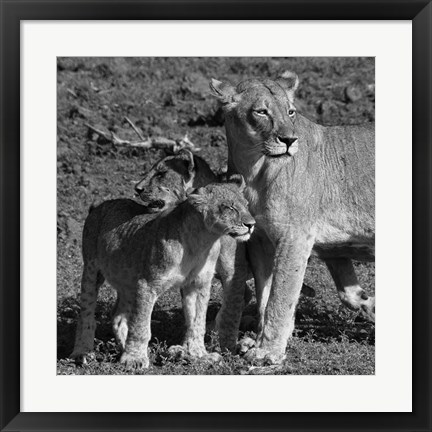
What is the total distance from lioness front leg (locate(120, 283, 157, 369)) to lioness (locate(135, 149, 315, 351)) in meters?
0.89

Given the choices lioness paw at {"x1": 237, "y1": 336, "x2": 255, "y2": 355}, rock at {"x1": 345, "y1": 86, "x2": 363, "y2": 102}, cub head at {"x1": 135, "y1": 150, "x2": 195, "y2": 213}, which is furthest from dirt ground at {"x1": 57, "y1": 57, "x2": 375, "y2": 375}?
cub head at {"x1": 135, "y1": 150, "x2": 195, "y2": 213}

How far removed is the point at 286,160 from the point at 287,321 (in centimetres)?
Answer: 128

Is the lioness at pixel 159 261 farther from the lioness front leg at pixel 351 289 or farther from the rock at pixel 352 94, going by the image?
the rock at pixel 352 94

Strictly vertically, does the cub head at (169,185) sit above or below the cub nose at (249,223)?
above

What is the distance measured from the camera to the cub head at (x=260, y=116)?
32.7 ft

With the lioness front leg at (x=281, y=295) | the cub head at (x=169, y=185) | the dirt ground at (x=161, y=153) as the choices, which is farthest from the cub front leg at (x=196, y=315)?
the cub head at (x=169, y=185)

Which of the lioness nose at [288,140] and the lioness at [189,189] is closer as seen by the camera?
the lioness nose at [288,140]

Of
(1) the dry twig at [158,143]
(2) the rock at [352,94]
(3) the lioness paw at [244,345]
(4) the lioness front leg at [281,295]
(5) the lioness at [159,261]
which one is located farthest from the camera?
(2) the rock at [352,94]

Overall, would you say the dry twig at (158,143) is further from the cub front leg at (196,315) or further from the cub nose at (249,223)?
the cub nose at (249,223)

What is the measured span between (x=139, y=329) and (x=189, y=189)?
1.34 m

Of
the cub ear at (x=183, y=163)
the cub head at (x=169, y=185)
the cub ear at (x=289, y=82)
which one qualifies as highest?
the cub ear at (x=289, y=82)
